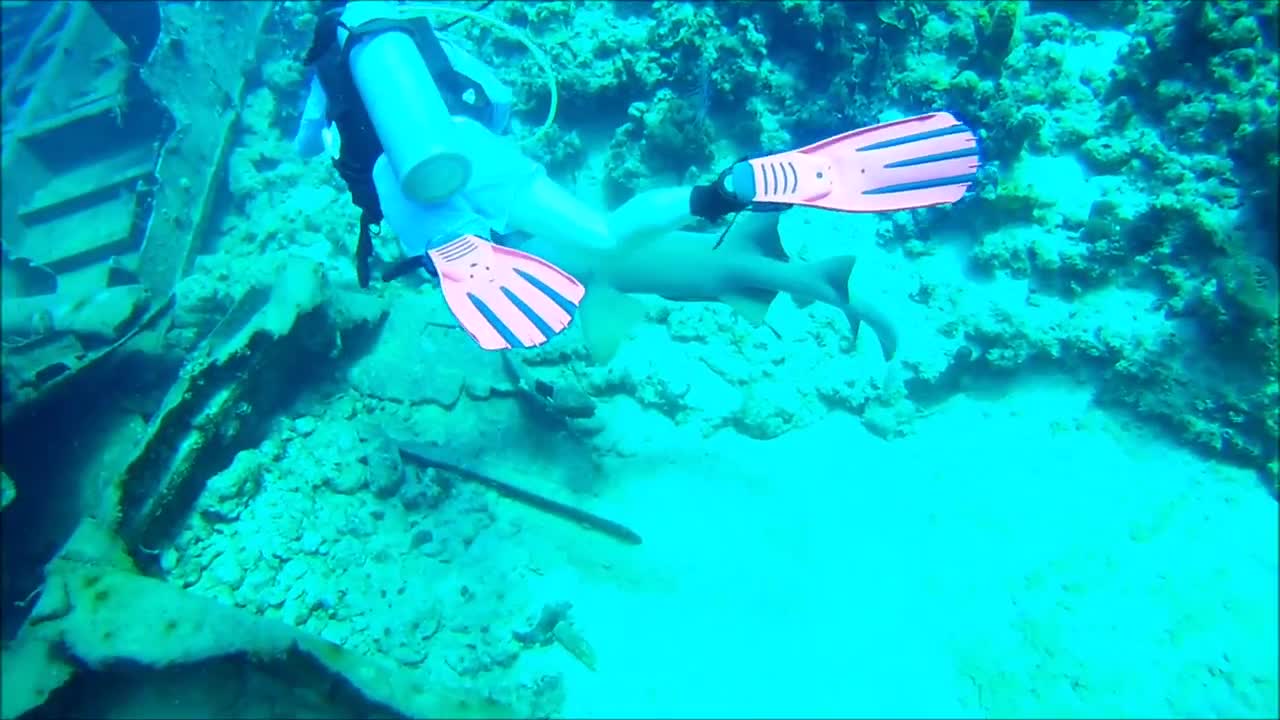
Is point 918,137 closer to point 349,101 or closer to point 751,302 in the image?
point 751,302

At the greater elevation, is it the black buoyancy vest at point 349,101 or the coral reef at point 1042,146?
the black buoyancy vest at point 349,101

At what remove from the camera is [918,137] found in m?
4.08

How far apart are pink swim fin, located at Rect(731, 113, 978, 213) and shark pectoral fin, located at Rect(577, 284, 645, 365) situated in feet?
4.65

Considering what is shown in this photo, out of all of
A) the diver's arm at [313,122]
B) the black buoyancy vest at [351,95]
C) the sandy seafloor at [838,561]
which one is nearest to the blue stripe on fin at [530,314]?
the black buoyancy vest at [351,95]

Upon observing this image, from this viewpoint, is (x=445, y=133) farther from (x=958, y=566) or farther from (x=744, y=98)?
(x=958, y=566)

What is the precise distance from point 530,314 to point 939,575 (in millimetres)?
4036

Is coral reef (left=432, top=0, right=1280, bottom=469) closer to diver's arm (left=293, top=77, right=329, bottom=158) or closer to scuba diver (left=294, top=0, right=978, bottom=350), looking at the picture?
scuba diver (left=294, top=0, right=978, bottom=350)

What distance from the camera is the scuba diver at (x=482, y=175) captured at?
349cm

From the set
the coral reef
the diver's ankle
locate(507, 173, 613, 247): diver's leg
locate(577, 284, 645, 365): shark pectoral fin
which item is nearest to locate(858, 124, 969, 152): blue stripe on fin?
the diver's ankle

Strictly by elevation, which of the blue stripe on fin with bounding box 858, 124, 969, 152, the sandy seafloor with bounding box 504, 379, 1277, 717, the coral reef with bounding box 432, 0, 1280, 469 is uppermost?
the blue stripe on fin with bounding box 858, 124, 969, 152

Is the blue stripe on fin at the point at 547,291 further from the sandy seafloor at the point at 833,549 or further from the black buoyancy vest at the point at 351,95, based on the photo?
the sandy seafloor at the point at 833,549

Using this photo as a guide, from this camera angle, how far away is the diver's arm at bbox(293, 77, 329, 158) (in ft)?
14.3

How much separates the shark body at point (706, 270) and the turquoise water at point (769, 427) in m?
0.06

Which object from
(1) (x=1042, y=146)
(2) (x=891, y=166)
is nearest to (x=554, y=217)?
(2) (x=891, y=166)
